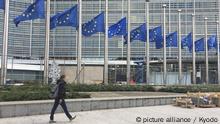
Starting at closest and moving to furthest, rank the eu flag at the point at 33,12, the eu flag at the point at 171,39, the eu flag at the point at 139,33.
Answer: the eu flag at the point at 33,12
the eu flag at the point at 139,33
the eu flag at the point at 171,39

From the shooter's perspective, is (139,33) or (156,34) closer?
(139,33)

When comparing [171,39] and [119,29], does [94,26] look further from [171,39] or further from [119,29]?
[171,39]

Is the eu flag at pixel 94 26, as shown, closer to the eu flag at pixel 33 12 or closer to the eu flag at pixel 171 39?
the eu flag at pixel 33 12

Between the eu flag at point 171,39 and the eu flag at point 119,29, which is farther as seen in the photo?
the eu flag at point 171,39

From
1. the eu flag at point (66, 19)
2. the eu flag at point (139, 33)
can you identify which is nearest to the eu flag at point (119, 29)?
the eu flag at point (139, 33)

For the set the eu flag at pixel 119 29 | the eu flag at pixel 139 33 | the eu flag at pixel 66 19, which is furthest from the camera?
the eu flag at pixel 139 33

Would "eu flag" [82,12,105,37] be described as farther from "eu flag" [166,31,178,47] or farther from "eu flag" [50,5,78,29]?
"eu flag" [166,31,178,47]

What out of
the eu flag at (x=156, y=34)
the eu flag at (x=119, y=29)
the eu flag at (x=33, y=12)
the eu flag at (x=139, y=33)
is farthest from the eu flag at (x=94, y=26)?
the eu flag at (x=156, y=34)

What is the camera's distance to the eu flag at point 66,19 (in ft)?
121

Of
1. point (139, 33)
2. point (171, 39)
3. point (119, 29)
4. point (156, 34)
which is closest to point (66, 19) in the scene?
point (119, 29)

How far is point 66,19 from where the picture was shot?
37.1 metres

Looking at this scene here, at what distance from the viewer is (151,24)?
76.8m

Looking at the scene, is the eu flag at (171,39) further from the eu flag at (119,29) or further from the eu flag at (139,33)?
the eu flag at (119,29)

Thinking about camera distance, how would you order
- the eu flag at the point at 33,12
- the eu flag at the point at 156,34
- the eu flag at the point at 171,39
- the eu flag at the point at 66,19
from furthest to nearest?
the eu flag at the point at 171,39 < the eu flag at the point at 156,34 < the eu flag at the point at 66,19 < the eu flag at the point at 33,12
